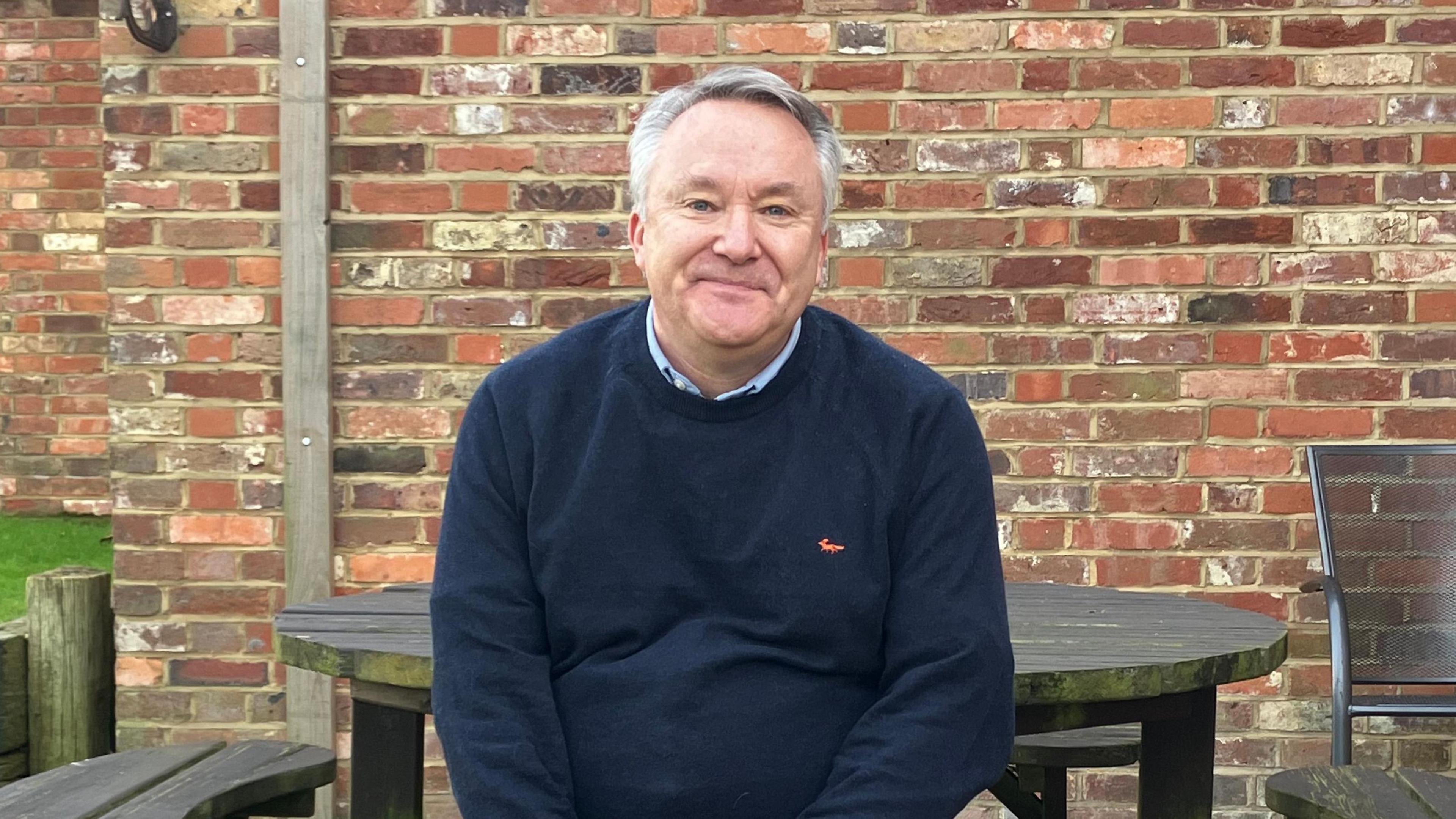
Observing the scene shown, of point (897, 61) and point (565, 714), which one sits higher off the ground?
point (897, 61)

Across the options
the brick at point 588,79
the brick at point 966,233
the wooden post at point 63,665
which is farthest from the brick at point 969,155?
the wooden post at point 63,665

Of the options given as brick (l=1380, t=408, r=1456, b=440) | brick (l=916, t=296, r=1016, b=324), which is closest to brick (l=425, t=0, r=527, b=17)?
brick (l=916, t=296, r=1016, b=324)

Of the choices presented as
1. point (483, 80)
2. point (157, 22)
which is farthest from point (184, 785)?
point (157, 22)

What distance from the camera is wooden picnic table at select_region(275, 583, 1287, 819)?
1942 millimetres

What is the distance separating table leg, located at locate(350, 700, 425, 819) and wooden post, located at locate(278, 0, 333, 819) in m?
1.50

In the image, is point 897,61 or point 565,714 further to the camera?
point 897,61

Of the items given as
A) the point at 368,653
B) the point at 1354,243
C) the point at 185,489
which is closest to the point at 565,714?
the point at 368,653

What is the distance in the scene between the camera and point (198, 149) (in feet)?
11.9

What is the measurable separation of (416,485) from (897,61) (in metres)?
1.50

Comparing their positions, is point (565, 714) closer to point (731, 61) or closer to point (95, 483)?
point (731, 61)

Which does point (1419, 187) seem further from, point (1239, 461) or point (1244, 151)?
point (1239, 461)

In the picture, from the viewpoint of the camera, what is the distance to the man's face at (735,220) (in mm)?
1800

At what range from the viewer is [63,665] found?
369 centimetres

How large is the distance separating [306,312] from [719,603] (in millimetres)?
2088
